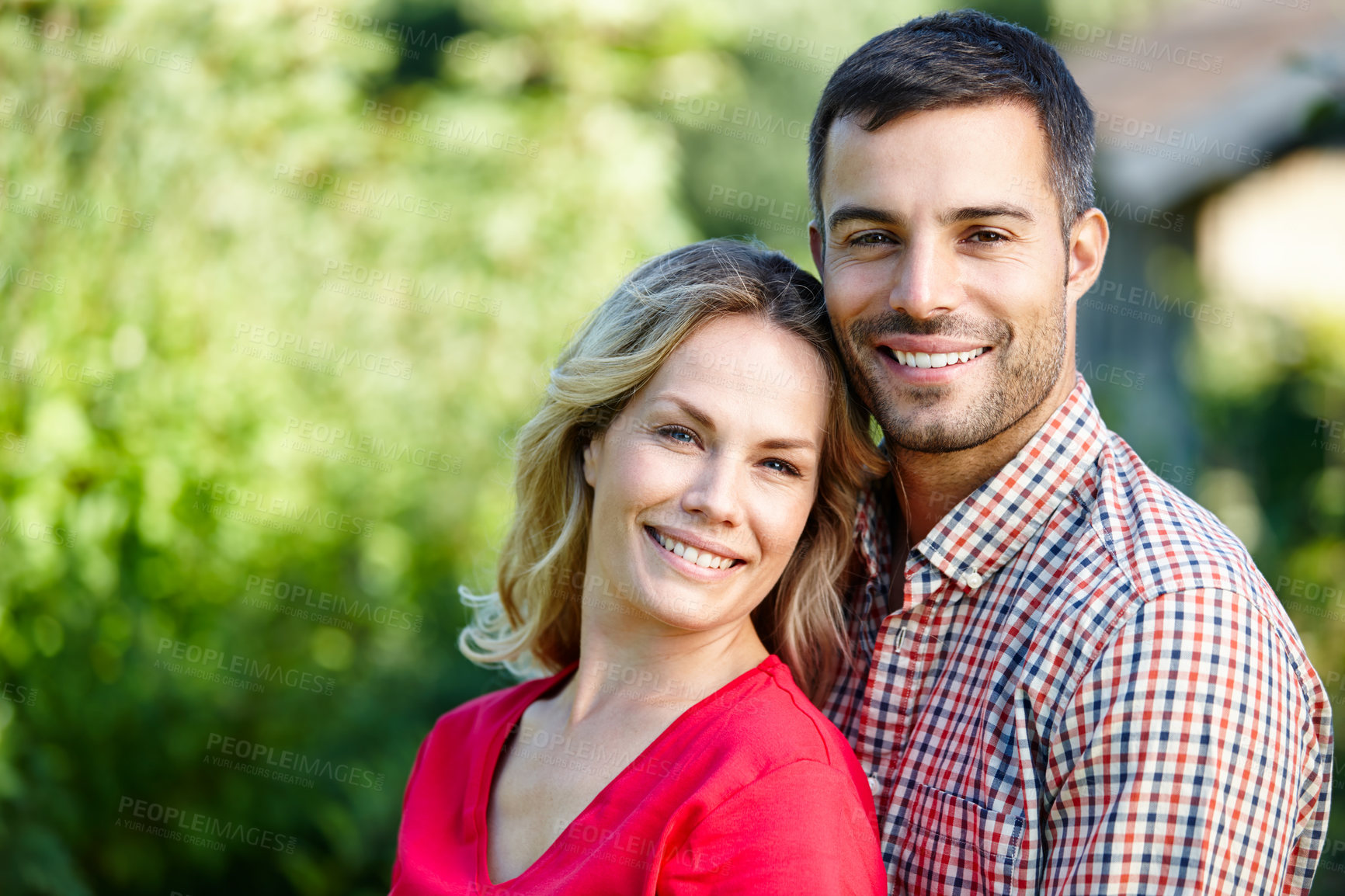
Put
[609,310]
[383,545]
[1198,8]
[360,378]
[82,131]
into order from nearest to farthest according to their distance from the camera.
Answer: [609,310]
[82,131]
[383,545]
[360,378]
[1198,8]

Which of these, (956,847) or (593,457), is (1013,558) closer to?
(956,847)

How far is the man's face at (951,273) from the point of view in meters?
2.06

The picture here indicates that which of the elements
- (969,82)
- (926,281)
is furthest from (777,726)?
(969,82)

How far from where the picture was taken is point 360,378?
174 inches

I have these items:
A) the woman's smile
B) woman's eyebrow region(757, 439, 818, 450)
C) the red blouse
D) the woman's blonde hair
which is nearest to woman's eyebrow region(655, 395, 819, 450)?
woman's eyebrow region(757, 439, 818, 450)

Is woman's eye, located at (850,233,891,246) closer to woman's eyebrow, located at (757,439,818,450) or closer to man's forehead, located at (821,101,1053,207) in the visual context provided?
man's forehead, located at (821,101,1053,207)

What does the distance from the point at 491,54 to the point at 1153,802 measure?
516 centimetres

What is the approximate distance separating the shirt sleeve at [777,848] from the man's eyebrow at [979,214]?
3.32 feet

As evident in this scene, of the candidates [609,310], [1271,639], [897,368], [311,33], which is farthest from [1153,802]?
[311,33]

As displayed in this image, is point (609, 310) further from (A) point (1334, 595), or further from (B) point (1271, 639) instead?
(A) point (1334, 595)

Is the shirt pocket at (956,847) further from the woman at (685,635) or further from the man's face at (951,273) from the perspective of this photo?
the man's face at (951,273)

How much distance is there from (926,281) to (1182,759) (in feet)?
3.01

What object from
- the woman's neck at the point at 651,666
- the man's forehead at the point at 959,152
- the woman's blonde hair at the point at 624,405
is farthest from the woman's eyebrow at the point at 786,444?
the man's forehead at the point at 959,152

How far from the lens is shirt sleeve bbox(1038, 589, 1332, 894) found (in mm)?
1615
